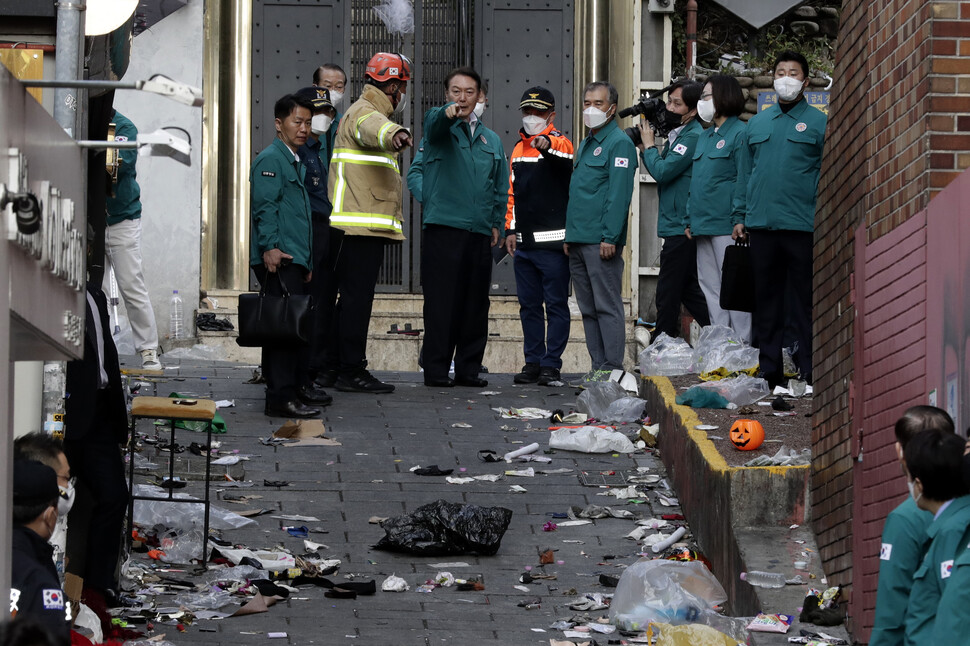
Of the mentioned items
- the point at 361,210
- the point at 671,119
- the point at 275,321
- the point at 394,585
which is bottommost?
the point at 394,585

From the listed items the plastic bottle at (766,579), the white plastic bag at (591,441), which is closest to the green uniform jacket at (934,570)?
the plastic bottle at (766,579)

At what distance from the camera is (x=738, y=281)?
10.7 m

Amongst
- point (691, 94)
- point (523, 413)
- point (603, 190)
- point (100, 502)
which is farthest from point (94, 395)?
point (691, 94)

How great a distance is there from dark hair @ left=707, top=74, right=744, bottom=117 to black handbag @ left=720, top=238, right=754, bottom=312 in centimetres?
134

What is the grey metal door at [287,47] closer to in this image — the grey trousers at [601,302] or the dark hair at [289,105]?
the grey trousers at [601,302]

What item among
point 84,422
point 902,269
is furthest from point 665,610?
point 84,422

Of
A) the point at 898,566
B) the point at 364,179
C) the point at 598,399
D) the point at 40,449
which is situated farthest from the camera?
the point at 364,179

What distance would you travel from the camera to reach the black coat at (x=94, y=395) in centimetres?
682

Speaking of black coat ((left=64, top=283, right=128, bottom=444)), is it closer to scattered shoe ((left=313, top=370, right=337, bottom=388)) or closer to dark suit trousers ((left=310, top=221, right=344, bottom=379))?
dark suit trousers ((left=310, top=221, right=344, bottom=379))

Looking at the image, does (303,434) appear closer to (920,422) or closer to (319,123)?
(319,123)

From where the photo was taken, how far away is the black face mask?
13023 millimetres

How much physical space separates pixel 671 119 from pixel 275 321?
4391 millimetres

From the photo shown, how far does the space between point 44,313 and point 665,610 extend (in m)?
4.17

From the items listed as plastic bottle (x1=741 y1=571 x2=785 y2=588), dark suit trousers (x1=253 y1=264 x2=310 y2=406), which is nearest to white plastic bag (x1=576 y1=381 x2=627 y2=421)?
dark suit trousers (x1=253 y1=264 x2=310 y2=406)
